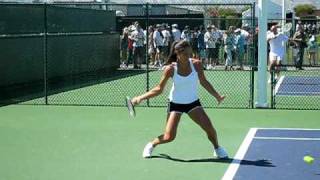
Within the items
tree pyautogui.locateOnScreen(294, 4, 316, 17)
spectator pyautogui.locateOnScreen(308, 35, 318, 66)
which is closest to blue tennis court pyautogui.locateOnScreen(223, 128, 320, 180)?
spectator pyautogui.locateOnScreen(308, 35, 318, 66)

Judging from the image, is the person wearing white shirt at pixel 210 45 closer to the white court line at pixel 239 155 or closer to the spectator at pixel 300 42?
the spectator at pixel 300 42

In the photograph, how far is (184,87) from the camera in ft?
28.2

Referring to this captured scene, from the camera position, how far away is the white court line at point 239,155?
7816 millimetres

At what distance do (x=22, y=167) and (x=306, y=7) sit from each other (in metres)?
55.7

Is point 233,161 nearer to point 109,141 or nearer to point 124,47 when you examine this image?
point 109,141

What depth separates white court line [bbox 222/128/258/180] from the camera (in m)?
7.82

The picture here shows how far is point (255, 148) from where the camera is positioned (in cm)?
951

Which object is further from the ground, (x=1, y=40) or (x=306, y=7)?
(x=306, y=7)

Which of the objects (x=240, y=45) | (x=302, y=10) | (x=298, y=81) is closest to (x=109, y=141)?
(x=298, y=81)

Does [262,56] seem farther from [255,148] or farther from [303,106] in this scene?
[255,148]

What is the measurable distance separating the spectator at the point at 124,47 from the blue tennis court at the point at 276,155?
1616cm

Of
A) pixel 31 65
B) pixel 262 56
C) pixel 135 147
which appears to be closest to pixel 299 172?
pixel 135 147

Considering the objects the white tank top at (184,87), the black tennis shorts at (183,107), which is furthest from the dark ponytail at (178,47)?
the black tennis shorts at (183,107)

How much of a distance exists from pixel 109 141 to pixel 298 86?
10.5 meters
